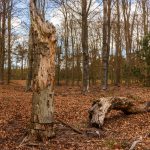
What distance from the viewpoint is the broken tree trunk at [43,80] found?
9.12 meters

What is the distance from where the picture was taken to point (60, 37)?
160 ft

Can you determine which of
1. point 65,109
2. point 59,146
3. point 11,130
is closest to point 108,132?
point 59,146

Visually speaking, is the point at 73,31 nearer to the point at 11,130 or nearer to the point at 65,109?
the point at 65,109

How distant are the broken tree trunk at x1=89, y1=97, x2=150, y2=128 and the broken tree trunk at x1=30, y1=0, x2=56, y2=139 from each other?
1.74 meters

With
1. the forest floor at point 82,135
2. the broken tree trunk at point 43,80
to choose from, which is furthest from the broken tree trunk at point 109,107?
the broken tree trunk at point 43,80

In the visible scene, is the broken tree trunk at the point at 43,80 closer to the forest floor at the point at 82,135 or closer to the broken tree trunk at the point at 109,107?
the forest floor at the point at 82,135

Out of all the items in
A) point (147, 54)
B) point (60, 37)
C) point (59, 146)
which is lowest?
point (59, 146)

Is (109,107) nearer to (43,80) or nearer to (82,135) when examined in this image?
(82,135)

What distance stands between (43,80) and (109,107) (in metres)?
2.82

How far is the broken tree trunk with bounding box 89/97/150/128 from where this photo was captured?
10.4m

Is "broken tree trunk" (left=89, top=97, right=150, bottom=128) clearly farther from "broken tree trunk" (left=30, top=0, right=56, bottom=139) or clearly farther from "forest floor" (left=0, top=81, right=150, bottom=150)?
"broken tree trunk" (left=30, top=0, right=56, bottom=139)

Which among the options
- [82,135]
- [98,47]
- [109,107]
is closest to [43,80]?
[82,135]

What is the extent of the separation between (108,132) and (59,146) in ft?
6.11

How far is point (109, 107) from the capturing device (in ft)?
36.1
